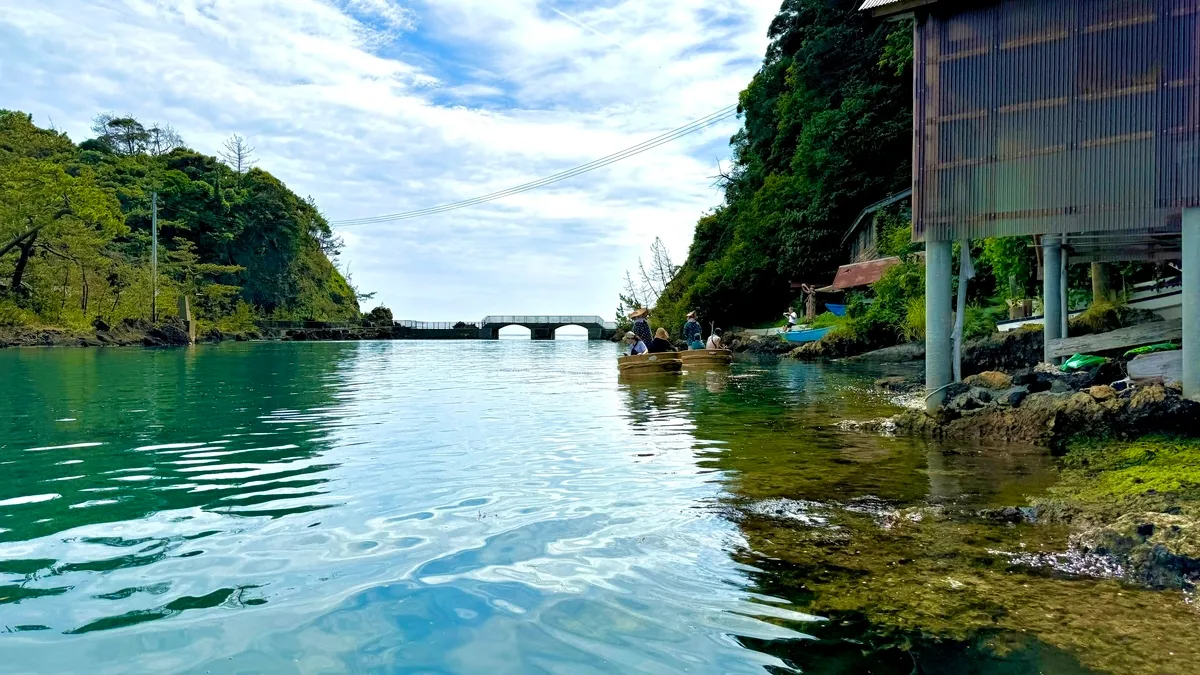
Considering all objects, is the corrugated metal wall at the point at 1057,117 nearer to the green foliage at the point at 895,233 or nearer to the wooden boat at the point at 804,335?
the green foliage at the point at 895,233

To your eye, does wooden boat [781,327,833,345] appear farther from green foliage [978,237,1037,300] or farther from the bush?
the bush

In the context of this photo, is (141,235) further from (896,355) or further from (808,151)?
(896,355)

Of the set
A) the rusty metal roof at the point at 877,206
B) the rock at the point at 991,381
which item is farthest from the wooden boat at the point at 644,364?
the rusty metal roof at the point at 877,206

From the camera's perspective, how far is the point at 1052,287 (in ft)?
48.4

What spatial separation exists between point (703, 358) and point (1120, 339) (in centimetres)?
1532

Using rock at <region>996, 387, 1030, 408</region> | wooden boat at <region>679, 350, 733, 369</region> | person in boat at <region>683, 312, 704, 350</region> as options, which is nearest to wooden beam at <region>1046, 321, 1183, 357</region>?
rock at <region>996, 387, 1030, 408</region>

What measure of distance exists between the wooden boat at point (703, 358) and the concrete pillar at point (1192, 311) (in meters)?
18.5

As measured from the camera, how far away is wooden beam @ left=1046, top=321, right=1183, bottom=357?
12.4 metres

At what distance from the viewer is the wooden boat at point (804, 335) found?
35.7 metres

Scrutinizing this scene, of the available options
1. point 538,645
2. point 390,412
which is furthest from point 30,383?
point 538,645

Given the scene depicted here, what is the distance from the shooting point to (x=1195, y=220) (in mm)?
9344

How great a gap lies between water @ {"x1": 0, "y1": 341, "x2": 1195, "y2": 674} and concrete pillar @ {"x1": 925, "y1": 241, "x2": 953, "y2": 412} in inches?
73.8

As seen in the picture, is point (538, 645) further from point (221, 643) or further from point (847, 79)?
point (847, 79)

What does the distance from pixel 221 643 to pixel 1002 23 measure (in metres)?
12.6
